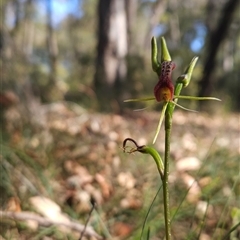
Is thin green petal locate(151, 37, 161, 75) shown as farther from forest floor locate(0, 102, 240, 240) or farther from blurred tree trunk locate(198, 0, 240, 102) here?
blurred tree trunk locate(198, 0, 240, 102)

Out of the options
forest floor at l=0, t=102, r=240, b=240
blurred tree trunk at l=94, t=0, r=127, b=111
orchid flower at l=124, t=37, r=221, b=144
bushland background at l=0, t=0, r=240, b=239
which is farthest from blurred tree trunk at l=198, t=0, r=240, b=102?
orchid flower at l=124, t=37, r=221, b=144

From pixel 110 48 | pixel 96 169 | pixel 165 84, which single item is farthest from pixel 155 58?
pixel 110 48

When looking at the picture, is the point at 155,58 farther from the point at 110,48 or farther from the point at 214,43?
the point at 214,43

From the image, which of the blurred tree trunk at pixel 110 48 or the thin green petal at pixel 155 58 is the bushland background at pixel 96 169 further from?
the blurred tree trunk at pixel 110 48

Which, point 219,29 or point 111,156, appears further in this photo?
point 219,29

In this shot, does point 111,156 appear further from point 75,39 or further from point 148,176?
point 75,39

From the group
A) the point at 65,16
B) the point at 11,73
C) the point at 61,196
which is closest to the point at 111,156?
the point at 61,196
